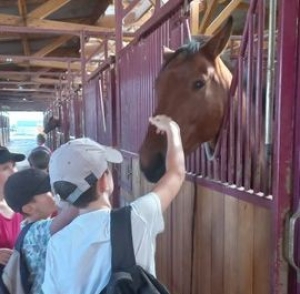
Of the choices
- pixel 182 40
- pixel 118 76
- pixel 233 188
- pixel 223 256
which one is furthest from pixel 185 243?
pixel 118 76

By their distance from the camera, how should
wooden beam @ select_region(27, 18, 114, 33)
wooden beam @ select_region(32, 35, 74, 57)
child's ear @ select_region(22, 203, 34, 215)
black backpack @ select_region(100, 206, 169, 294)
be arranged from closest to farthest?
black backpack @ select_region(100, 206, 169, 294), child's ear @ select_region(22, 203, 34, 215), wooden beam @ select_region(27, 18, 114, 33), wooden beam @ select_region(32, 35, 74, 57)

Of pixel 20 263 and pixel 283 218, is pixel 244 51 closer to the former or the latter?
pixel 283 218

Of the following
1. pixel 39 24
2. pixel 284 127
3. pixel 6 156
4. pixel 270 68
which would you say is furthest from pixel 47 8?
pixel 284 127

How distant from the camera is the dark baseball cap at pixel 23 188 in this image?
178cm

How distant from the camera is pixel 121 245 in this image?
3.82 feet

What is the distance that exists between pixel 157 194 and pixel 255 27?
2.35 ft

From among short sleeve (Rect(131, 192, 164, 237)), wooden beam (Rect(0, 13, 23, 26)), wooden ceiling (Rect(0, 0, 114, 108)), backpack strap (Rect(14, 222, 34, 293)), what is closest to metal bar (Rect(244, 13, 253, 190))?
short sleeve (Rect(131, 192, 164, 237))

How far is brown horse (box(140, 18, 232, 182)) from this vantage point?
1696 mm

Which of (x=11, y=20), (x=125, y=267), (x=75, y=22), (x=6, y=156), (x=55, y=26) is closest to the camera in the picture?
(x=125, y=267)

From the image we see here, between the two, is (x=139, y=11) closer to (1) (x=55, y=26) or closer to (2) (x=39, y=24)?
(1) (x=55, y=26)

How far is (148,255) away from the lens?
122 centimetres

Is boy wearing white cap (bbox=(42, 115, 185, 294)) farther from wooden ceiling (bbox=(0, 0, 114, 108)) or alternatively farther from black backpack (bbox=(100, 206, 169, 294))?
wooden ceiling (bbox=(0, 0, 114, 108))

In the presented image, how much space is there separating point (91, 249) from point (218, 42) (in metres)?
0.98

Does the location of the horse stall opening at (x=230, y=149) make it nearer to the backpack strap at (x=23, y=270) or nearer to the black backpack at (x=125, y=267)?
the black backpack at (x=125, y=267)
